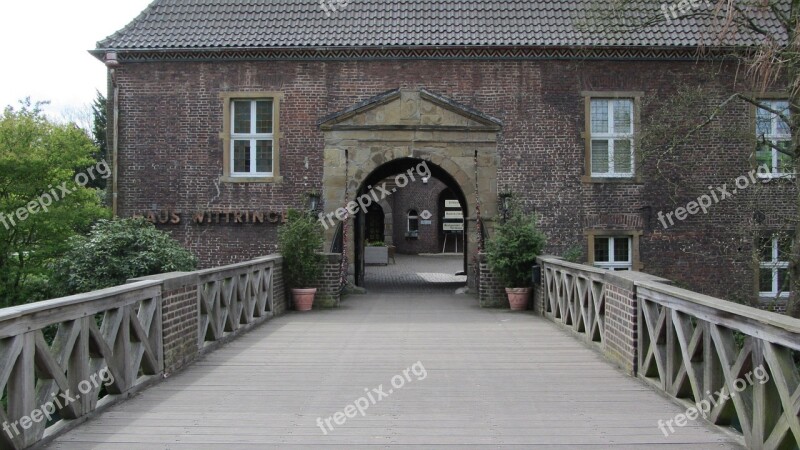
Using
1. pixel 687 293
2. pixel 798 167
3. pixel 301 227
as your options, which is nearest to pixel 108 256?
pixel 301 227

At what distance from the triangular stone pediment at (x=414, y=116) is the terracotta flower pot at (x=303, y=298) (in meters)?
4.40

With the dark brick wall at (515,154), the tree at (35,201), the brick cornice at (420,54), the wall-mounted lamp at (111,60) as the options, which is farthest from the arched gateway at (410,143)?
the tree at (35,201)

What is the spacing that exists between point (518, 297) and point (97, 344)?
9418 millimetres

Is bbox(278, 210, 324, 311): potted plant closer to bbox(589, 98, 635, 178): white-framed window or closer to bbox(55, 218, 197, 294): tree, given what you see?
bbox(55, 218, 197, 294): tree

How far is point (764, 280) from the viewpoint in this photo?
1748 cm

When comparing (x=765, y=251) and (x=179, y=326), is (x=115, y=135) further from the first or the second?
(x=765, y=251)

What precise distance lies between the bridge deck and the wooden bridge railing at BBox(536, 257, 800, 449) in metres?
0.21

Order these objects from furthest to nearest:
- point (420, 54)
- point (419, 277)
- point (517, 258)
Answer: point (419, 277) < point (420, 54) < point (517, 258)

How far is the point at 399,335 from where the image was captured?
35.5 ft

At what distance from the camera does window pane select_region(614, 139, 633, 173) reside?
1723 cm

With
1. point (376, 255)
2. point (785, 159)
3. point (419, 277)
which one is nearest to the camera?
point (785, 159)

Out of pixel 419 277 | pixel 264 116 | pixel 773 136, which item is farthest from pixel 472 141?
pixel 419 277

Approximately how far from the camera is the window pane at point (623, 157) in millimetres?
17234

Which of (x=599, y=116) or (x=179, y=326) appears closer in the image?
(x=179, y=326)
